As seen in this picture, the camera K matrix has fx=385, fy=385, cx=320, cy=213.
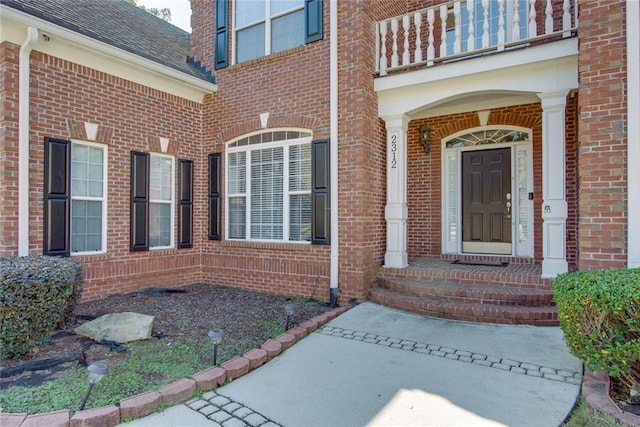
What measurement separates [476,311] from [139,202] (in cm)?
556

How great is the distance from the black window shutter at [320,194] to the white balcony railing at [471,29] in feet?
5.32

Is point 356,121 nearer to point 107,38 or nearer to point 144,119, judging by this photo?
point 144,119

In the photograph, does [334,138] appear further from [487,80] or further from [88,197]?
[88,197]

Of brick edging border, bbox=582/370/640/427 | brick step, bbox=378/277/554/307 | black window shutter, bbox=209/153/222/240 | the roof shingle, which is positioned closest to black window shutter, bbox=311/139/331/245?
brick step, bbox=378/277/554/307

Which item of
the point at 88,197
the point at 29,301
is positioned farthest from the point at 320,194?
the point at 29,301

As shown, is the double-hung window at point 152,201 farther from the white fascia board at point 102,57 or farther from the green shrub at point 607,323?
the green shrub at point 607,323

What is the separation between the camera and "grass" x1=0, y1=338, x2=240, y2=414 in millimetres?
2877

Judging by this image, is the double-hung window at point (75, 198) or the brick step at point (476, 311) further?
the double-hung window at point (75, 198)

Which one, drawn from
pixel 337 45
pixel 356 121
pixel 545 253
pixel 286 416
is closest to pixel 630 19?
pixel 545 253

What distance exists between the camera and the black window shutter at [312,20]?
6410mm

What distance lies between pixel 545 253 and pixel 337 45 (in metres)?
4.39

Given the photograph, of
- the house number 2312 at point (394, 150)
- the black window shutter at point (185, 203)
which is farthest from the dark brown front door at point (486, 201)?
the black window shutter at point (185, 203)

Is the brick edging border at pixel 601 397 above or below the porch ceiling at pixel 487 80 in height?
below

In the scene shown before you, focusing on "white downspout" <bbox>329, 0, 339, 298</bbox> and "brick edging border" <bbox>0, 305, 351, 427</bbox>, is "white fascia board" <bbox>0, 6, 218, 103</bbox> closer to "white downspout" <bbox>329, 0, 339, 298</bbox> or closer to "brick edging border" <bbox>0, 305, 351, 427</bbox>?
"white downspout" <bbox>329, 0, 339, 298</bbox>
